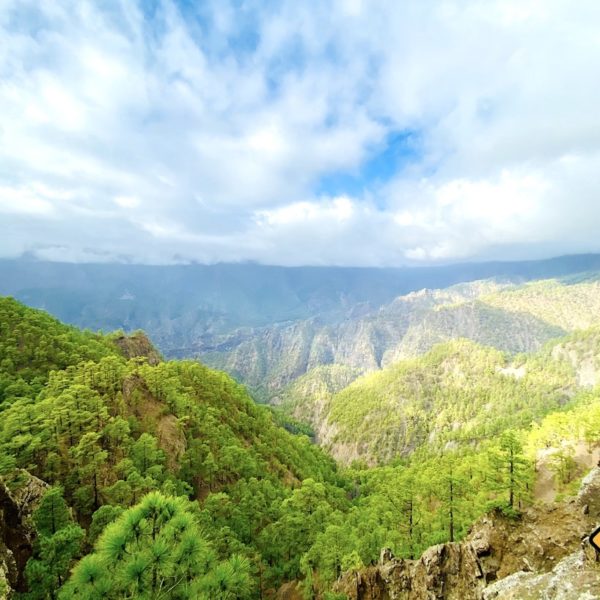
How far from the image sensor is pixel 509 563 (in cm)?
1875

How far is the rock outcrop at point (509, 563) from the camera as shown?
11.9 metres

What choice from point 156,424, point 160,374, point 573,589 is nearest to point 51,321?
point 160,374

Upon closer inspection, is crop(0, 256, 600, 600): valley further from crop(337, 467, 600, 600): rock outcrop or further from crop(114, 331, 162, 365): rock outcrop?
crop(114, 331, 162, 365): rock outcrop

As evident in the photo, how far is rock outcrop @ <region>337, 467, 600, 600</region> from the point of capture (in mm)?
11922

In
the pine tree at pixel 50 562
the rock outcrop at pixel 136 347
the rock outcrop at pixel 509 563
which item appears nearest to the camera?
the rock outcrop at pixel 509 563

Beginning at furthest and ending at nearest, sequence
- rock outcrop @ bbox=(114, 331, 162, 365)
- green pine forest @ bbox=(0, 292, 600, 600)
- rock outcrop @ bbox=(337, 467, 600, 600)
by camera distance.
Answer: rock outcrop @ bbox=(114, 331, 162, 365), rock outcrop @ bbox=(337, 467, 600, 600), green pine forest @ bbox=(0, 292, 600, 600)

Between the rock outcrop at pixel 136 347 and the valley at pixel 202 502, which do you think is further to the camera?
the rock outcrop at pixel 136 347

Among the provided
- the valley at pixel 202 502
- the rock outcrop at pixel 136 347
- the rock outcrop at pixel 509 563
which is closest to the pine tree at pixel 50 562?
the valley at pixel 202 502

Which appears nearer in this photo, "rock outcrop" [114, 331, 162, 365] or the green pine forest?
the green pine forest

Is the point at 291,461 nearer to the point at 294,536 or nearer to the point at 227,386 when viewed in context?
the point at 227,386

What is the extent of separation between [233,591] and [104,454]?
27.6m

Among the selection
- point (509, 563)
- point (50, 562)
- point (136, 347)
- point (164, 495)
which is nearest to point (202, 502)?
point (50, 562)

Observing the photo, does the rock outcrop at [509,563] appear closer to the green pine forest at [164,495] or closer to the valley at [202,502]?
the valley at [202,502]

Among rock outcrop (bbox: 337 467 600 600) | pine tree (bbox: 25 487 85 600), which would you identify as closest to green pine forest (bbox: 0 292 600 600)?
pine tree (bbox: 25 487 85 600)
